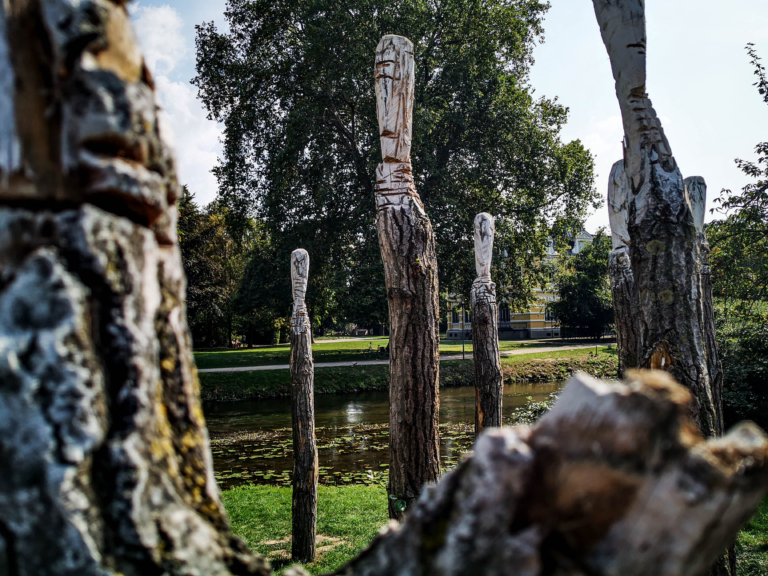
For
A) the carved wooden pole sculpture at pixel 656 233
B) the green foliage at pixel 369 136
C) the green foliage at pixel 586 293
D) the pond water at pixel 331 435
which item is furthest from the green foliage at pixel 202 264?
the carved wooden pole sculpture at pixel 656 233

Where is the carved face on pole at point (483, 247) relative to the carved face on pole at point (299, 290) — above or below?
above

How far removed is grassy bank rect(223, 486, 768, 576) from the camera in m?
6.05

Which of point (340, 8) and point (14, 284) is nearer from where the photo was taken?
point (14, 284)

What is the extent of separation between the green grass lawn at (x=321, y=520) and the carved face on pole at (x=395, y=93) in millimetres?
4537

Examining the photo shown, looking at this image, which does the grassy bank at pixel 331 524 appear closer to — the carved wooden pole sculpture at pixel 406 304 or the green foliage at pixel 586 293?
the carved wooden pole sculpture at pixel 406 304

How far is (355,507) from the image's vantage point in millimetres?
8453

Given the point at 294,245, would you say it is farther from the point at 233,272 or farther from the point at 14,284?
the point at 233,272

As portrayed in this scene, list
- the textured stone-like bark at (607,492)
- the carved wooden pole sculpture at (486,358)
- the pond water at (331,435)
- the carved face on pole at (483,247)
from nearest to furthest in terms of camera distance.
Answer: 1. the textured stone-like bark at (607,492)
2. the carved wooden pole sculpture at (486,358)
3. the carved face on pole at (483,247)
4. the pond water at (331,435)

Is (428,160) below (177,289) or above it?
above

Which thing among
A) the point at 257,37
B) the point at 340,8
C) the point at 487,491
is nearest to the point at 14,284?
the point at 487,491

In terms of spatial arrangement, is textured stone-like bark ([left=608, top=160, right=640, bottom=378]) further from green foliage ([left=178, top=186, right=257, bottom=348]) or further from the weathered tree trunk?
green foliage ([left=178, top=186, right=257, bottom=348])

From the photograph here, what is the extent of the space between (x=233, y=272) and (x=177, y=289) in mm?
43749

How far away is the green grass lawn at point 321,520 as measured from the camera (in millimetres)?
6617

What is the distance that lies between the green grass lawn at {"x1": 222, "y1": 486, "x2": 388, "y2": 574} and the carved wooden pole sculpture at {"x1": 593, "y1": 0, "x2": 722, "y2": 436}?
4621 millimetres
